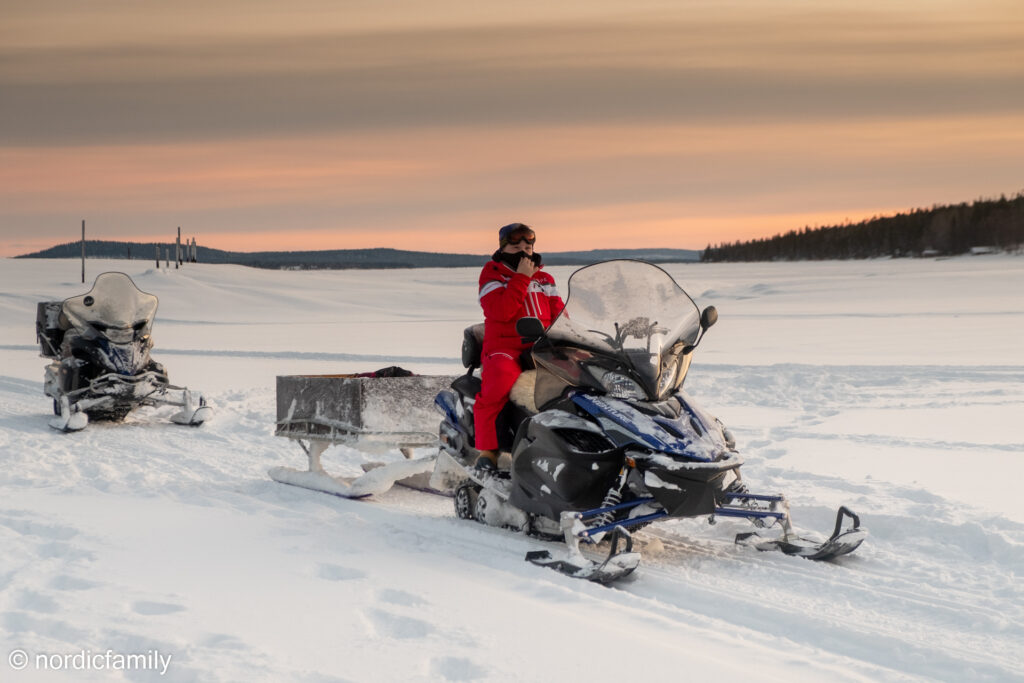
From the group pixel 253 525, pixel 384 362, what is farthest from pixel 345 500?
pixel 384 362

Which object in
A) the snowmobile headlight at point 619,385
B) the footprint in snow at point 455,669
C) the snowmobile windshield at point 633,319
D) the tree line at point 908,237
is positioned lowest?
the footprint in snow at point 455,669

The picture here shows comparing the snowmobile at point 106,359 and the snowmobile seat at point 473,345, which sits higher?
the snowmobile seat at point 473,345

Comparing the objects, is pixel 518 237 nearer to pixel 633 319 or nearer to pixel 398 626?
pixel 633 319

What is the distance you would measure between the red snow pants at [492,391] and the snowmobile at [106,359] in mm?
5011

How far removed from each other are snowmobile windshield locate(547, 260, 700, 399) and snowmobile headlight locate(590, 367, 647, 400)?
0.07 feet

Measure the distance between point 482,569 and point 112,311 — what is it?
7.02m

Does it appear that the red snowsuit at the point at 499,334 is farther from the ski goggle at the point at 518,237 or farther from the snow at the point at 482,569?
the snow at the point at 482,569

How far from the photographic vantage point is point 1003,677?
3682 mm

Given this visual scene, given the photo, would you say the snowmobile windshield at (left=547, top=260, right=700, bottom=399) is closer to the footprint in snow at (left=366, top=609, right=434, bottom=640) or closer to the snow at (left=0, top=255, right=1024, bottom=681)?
the snow at (left=0, top=255, right=1024, bottom=681)

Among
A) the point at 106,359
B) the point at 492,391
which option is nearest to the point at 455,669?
the point at 492,391

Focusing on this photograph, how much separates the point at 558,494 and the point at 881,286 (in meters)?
38.7

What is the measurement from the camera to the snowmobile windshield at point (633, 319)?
5219mm

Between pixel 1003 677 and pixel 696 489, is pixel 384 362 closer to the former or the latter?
pixel 696 489

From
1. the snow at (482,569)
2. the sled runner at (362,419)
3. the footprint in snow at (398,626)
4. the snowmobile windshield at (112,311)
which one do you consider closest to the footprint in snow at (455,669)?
the snow at (482,569)
